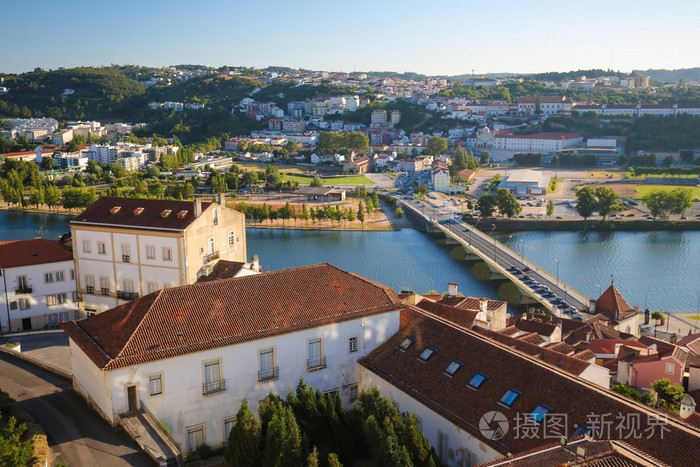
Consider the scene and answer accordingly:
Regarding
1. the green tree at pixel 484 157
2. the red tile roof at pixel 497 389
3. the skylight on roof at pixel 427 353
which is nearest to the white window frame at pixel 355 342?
the red tile roof at pixel 497 389

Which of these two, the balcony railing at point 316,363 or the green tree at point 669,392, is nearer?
the balcony railing at point 316,363

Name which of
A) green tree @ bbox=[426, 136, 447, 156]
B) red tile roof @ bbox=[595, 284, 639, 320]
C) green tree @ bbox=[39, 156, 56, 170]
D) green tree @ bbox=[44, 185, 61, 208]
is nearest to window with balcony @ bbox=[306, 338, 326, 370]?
red tile roof @ bbox=[595, 284, 639, 320]

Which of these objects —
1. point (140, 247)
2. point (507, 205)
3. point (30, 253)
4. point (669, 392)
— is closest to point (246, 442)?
point (669, 392)

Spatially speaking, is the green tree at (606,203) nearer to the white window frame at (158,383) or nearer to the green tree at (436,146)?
the green tree at (436,146)

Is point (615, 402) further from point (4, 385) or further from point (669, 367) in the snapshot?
point (4, 385)

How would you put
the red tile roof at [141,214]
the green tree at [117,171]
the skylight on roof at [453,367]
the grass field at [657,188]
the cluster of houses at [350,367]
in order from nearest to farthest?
1. the cluster of houses at [350,367]
2. the skylight on roof at [453,367]
3. the red tile roof at [141,214]
4. the grass field at [657,188]
5. the green tree at [117,171]

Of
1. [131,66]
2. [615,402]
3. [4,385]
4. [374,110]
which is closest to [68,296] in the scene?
[4,385]
